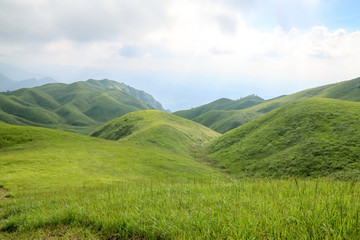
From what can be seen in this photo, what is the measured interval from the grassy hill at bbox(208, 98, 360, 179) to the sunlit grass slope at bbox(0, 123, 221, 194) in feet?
45.3

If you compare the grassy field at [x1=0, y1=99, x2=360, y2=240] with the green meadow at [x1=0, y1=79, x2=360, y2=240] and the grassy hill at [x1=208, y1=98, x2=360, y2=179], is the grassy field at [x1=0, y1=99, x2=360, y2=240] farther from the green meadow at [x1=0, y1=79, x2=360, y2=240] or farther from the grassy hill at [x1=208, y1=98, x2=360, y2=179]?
the grassy hill at [x1=208, y1=98, x2=360, y2=179]

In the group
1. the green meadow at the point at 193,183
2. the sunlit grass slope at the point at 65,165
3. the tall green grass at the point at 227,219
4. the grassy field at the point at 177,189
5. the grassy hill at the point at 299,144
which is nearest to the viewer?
the tall green grass at the point at 227,219

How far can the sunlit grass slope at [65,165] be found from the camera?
24.8 metres

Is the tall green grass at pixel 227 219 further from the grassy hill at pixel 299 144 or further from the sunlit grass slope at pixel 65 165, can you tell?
the grassy hill at pixel 299 144

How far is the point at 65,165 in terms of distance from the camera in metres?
32.6

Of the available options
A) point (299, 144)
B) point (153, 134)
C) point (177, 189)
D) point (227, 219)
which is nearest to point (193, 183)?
point (177, 189)

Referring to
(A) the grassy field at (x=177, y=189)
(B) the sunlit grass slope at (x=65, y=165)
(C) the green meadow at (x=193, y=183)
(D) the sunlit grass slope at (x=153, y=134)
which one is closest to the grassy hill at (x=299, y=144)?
(C) the green meadow at (x=193, y=183)

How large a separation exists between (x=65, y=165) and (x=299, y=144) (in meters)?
49.2

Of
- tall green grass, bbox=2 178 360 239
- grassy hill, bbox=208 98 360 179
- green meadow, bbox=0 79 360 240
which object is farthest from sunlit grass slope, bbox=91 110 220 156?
tall green grass, bbox=2 178 360 239

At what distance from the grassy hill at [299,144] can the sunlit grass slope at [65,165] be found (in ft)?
45.3

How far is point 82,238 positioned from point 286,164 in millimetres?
43671

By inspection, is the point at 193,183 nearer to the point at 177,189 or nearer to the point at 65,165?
the point at 177,189

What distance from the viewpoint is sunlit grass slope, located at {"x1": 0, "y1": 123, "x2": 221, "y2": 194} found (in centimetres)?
2482

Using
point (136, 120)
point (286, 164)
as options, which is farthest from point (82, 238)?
point (136, 120)
